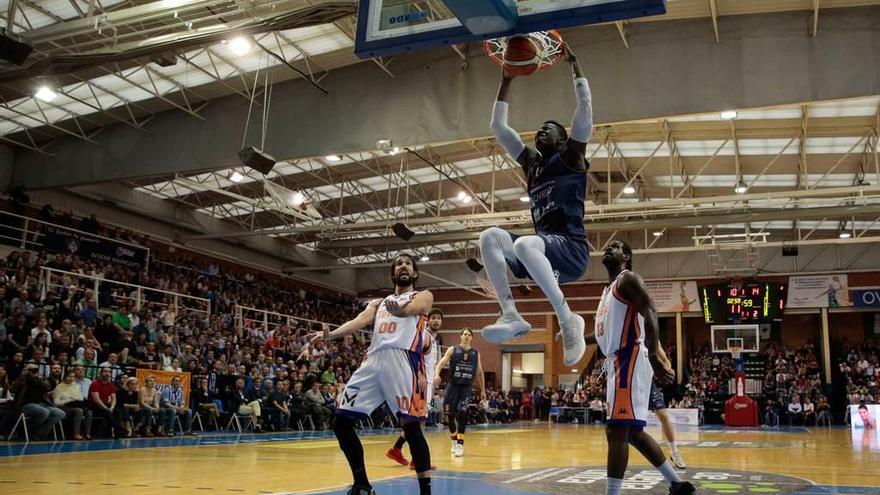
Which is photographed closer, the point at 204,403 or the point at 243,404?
the point at 204,403

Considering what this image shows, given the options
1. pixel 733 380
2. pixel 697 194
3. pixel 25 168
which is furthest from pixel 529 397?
pixel 25 168

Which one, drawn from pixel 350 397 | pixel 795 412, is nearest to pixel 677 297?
pixel 795 412

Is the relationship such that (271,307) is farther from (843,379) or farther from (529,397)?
(843,379)

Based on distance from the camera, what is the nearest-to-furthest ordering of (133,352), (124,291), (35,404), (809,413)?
(35,404)
(133,352)
(124,291)
(809,413)

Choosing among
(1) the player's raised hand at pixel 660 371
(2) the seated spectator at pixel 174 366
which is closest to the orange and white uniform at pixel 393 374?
(1) the player's raised hand at pixel 660 371

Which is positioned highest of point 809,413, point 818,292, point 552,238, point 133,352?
point 818,292

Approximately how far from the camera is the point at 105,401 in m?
14.2

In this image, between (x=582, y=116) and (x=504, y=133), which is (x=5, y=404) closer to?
(x=504, y=133)

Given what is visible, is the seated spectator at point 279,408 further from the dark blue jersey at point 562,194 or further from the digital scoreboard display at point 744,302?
the digital scoreboard display at point 744,302

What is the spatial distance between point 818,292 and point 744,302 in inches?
279

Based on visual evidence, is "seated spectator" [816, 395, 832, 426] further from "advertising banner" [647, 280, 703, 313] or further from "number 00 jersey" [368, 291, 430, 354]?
"number 00 jersey" [368, 291, 430, 354]

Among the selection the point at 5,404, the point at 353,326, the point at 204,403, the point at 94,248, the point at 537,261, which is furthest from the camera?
the point at 94,248

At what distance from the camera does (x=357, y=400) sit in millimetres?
5602

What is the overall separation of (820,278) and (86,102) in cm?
3196
